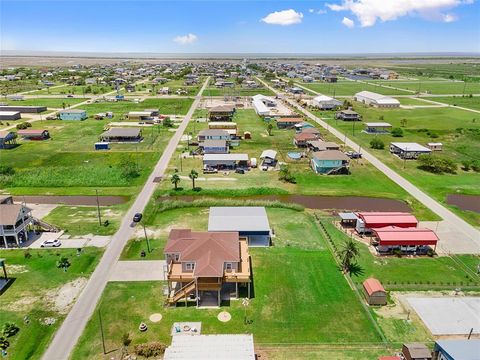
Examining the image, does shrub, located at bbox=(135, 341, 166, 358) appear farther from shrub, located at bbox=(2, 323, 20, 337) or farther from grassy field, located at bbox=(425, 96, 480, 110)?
grassy field, located at bbox=(425, 96, 480, 110)

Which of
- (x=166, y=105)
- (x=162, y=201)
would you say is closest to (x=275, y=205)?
(x=162, y=201)

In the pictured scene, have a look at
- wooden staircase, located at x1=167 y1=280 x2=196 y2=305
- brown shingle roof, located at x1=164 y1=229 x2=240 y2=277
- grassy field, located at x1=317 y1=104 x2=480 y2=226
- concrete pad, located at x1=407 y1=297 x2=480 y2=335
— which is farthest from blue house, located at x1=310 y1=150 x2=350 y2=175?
wooden staircase, located at x1=167 y1=280 x2=196 y2=305

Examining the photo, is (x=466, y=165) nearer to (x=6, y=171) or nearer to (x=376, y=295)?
(x=376, y=295)

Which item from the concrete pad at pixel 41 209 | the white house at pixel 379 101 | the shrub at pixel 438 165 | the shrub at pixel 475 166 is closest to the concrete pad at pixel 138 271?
the concrete pad at pixel 41 209

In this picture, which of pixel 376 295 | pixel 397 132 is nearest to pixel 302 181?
pixel 376 295

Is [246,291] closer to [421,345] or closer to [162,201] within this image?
[421,345]

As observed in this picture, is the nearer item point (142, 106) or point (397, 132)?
point (397, 132)
